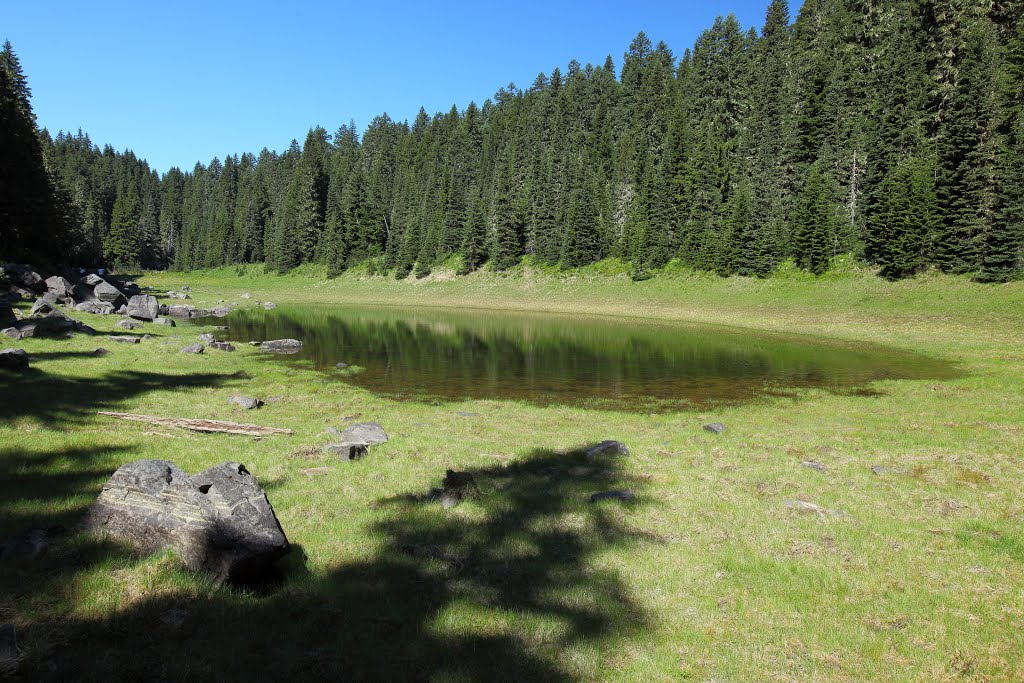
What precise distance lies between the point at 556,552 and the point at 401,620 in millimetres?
3070

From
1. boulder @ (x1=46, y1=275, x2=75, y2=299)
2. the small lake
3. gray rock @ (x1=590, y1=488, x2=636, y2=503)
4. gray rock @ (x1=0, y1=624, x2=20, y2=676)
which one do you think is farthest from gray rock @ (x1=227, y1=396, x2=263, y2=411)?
boulder @ (x1=46, y1=275, x2=75, y2=299)

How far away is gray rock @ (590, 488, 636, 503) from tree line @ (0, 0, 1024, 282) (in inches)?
2143

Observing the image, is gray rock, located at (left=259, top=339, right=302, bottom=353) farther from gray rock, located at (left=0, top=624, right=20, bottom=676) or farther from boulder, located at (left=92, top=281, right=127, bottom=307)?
gray rock, located at (left=0, top=624, right=20, bottom=676)

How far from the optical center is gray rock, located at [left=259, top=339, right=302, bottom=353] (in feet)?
117

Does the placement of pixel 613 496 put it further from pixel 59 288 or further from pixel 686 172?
pixel 686 172

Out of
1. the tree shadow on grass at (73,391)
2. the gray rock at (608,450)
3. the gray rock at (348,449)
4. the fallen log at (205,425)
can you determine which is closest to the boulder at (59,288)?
the tree shadow on grass at (73,391)

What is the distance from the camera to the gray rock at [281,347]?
3571cm

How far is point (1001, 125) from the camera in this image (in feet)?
173

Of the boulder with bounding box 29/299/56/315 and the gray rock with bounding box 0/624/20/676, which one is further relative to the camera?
the boulder with bounding box 29/299/56/315

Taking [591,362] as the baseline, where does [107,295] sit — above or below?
above

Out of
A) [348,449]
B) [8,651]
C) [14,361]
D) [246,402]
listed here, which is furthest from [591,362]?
[8,651]

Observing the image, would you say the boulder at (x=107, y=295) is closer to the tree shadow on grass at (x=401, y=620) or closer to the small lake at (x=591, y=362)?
the small lake at (x=591, y=362)

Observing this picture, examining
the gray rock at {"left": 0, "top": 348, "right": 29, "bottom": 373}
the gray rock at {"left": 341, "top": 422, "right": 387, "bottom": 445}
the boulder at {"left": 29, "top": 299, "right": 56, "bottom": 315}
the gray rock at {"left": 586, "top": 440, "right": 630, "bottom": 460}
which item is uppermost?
the boulder at {"left": 29, "top": 299, "right": 56, "bottom": 315}

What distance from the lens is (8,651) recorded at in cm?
469
